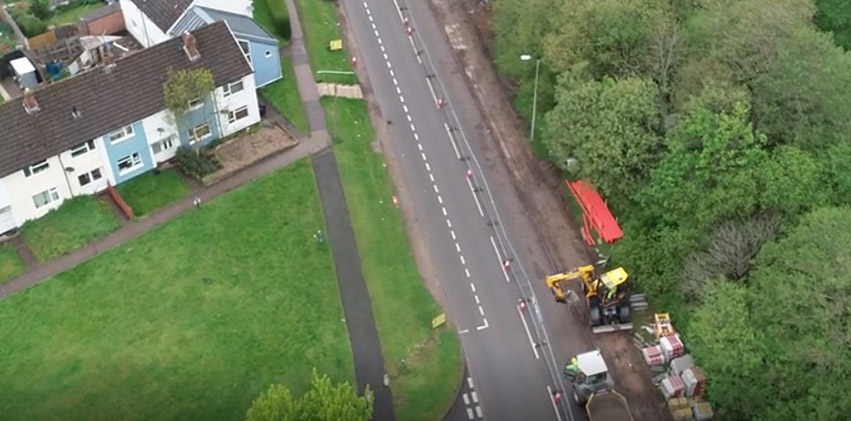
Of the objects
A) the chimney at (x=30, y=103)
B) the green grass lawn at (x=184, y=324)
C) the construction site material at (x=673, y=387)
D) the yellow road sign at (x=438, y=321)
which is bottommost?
the construction site material at (x=673, y=387)

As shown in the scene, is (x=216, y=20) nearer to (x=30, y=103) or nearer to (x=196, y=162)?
(x=196, y=162)

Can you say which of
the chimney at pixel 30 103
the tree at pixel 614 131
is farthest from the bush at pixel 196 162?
the tree at pixel 614 131

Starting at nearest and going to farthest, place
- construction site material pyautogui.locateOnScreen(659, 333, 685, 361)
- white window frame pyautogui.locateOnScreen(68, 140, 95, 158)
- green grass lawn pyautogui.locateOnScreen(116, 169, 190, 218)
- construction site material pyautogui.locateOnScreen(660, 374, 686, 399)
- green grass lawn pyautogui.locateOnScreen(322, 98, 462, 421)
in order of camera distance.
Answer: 1. construction site material pyautogui.locateOnScreen(660, 374, 686, 399)
2. green grass lawn pyautogui.locateOnScreen(322, 98, 462, 421)
3. construction site material pyautogui.locateOnScreen(659, 333, 685, 361)
4. white window frame pyautogui.locateOnScreen(68, 140, 95, 158)
5. green grass lawn pyautogui.locateOnScreen(116, 169, 190, 218)

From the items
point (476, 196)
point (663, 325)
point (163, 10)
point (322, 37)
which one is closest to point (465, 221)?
point (476, 196)

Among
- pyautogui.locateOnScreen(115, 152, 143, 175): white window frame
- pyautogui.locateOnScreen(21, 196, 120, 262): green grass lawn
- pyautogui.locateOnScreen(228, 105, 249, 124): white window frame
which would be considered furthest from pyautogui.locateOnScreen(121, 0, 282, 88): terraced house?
pyautogui.locateOnScreen(21, 196, 120, 262): green grass lawn

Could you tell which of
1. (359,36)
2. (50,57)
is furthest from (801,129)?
(50,57)

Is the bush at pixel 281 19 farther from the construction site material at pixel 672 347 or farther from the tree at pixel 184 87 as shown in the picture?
the construction site material at pixel 672 347

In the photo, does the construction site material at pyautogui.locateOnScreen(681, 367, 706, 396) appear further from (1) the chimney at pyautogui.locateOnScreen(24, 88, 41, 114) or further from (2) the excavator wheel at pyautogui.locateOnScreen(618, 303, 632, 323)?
(1) the chimney at pyautogui.locateOnScreen(24, 88, 41, 114)
